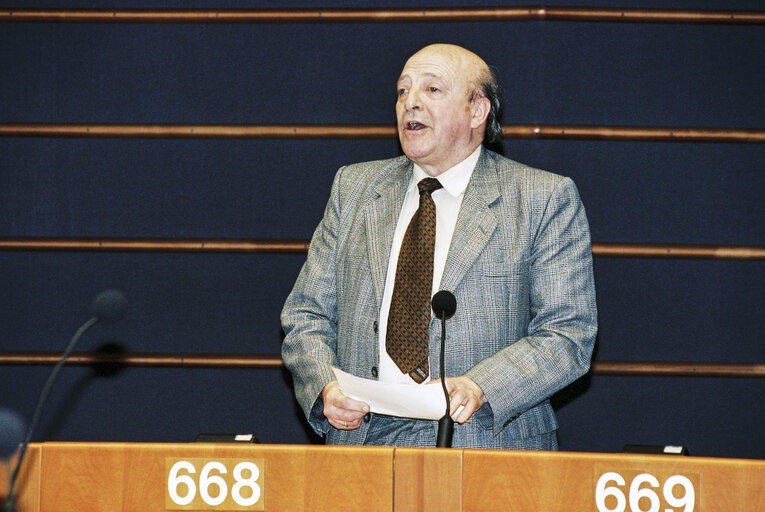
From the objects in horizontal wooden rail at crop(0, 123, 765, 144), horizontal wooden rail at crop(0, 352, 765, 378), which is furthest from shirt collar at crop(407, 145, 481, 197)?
horizontal wooden rail at crop(0, 352, 765, 378)

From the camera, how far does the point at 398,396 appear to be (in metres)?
1.99

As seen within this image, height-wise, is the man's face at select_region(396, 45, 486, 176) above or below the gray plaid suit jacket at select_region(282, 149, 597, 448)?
above

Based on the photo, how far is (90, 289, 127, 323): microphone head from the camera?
1.52 metres

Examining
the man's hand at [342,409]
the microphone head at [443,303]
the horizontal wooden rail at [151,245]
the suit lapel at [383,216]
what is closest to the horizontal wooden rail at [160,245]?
the horizontal wooden rail at [151,245]

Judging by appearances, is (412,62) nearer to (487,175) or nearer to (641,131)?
(487,175)

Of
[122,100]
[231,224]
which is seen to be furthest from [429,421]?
[122,100]

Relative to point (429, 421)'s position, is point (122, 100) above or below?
above

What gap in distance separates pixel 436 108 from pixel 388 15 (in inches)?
31.8

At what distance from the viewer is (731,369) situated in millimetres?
3100

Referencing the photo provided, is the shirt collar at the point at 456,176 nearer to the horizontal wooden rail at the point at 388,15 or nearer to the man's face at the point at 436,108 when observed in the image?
the man's face at the point at 436,108

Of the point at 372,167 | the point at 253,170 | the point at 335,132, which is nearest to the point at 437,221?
the point at 372,167

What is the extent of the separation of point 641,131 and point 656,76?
198 mm

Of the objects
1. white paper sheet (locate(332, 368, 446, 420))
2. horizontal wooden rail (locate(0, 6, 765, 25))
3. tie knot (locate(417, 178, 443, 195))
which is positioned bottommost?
white paper sheet (locate(332, 368, 446, 420))

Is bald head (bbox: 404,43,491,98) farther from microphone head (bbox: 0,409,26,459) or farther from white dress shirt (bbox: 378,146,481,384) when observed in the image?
microphone head (bbox: 0,409,26,459)
